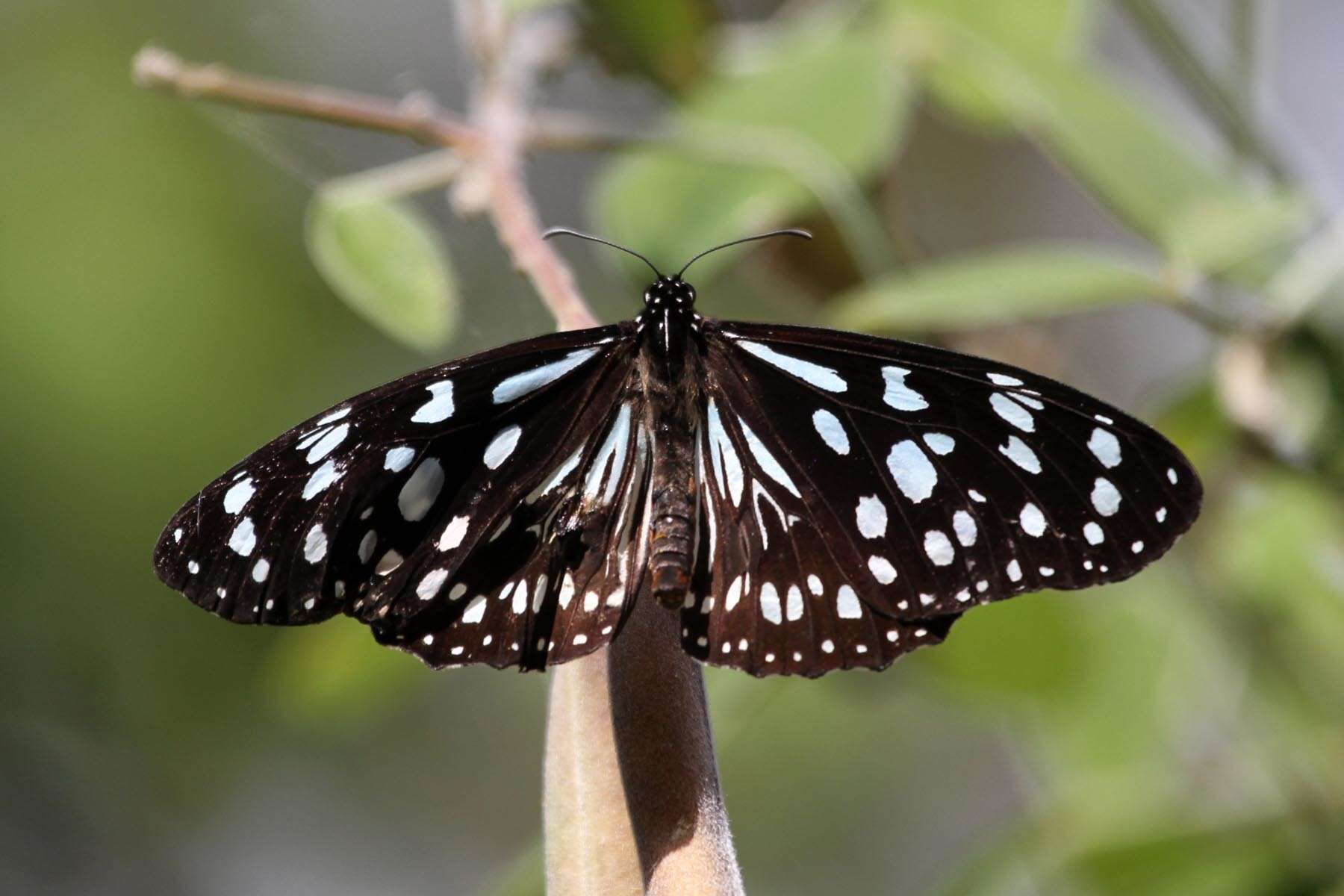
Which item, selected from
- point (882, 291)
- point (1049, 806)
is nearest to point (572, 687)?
point (882, 291)

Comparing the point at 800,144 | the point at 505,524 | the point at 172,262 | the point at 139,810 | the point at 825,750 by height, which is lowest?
the point at 505,524

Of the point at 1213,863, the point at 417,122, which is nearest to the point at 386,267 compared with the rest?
the point at 417,122

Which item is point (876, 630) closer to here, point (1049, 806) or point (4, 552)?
point (1049, 806)

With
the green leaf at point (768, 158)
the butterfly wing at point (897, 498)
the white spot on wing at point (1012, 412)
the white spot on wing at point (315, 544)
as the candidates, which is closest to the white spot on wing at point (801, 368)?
the butterfly wing at point (897, 498)

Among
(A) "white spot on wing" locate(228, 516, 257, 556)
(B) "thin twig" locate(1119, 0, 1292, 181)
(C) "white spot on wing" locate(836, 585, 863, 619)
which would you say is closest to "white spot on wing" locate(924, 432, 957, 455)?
(C) "white spot on wing" locate(836, 585, 863, 619)

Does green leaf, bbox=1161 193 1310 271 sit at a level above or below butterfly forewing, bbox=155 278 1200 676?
above

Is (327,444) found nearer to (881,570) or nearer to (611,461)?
(611,461)

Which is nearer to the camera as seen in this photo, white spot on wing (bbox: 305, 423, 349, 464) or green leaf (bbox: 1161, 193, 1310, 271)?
white spot on wing (bbox: 305, 423, 349, 464)

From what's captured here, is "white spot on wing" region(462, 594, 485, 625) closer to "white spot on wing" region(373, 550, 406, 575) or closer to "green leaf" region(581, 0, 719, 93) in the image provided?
"white spot on wing" region(373, 550, 406, 575)
